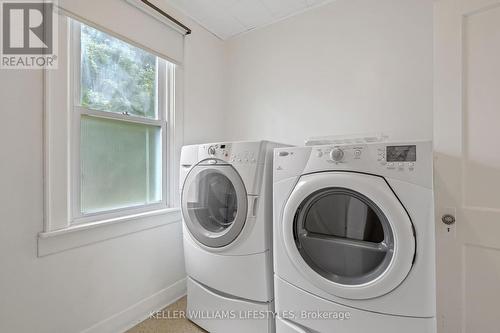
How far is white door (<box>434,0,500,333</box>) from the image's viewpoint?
1028mm

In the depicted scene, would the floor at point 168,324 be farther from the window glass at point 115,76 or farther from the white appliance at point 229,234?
the window glass at point 115,76

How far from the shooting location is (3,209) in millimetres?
1024

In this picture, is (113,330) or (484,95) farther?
(113,330)

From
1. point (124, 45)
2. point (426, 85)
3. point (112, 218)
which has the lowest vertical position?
point (112, 218)

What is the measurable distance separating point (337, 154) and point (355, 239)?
0.42 meters

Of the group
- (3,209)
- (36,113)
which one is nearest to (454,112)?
(36,113)

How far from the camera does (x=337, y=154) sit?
1.01m

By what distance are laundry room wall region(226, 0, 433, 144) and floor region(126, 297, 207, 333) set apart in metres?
1.58

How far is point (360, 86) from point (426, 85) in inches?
15.5

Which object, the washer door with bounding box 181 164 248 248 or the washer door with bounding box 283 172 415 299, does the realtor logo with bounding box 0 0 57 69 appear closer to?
the washer door with bounding box 181 164 248 248

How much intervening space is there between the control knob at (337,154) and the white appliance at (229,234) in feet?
1.25

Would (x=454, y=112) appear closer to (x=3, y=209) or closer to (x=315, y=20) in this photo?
(x=315, y=20)

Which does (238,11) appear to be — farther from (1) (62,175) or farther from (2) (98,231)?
(2) (98,231)

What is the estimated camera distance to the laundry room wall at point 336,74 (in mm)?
1473
